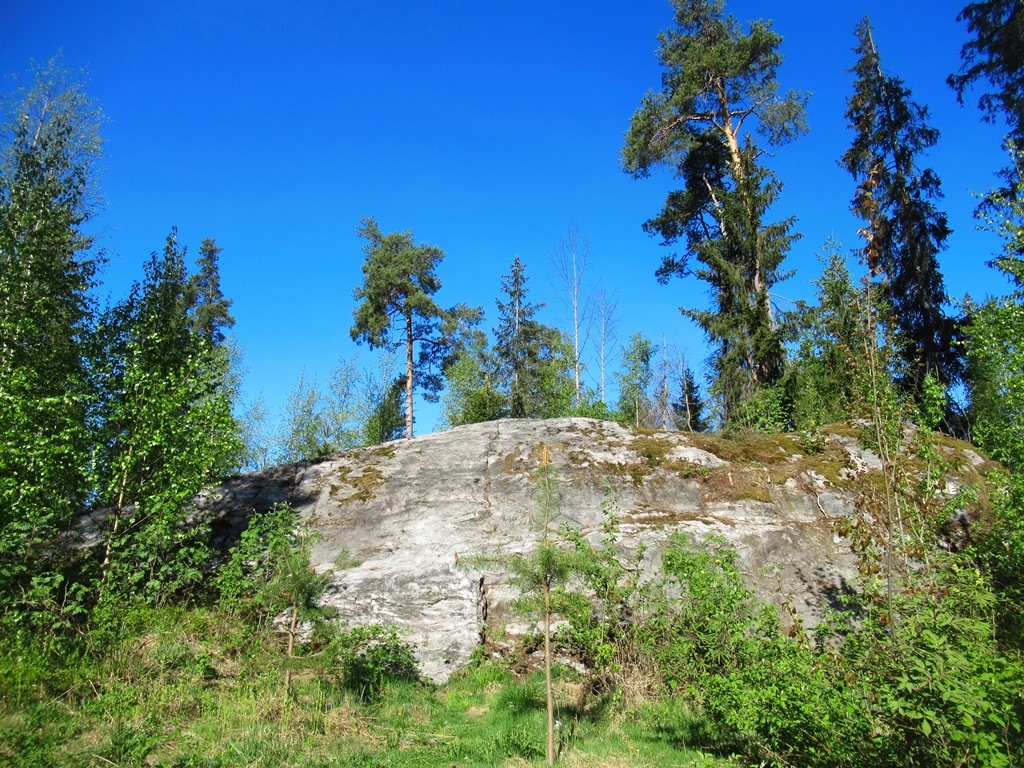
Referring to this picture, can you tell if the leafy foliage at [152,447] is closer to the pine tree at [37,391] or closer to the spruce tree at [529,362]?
the pine tree at [37,391]

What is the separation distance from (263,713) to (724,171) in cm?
1823

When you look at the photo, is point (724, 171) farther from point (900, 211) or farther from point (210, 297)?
point (210, 297)

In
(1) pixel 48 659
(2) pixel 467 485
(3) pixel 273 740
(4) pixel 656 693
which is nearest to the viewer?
(3) pixel 273 740

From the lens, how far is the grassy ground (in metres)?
5.92

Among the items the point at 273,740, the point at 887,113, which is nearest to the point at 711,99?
the point at 887,113

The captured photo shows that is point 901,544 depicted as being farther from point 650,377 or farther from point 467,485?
point 650,377

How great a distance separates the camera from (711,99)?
18156 mm

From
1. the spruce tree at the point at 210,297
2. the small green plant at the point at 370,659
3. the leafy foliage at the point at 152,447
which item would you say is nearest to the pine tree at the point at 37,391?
the leafy foliage at the point at 152,447

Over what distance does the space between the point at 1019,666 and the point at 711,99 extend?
18476 millimetres

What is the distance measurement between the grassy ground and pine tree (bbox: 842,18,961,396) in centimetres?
1648

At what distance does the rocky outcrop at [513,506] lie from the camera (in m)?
9.05

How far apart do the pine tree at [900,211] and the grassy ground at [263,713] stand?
54.1 ft

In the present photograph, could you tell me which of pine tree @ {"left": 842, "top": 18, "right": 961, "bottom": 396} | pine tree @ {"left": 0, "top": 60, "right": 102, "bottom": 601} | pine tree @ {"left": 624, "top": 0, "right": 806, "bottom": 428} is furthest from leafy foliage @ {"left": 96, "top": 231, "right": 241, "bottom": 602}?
pine tree @ {"left": 842, "top": 18, "right": 961, "bottom": 396}

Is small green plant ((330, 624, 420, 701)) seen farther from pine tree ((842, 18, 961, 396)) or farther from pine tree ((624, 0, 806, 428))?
pine tree ((842, 18, 961, 396))
